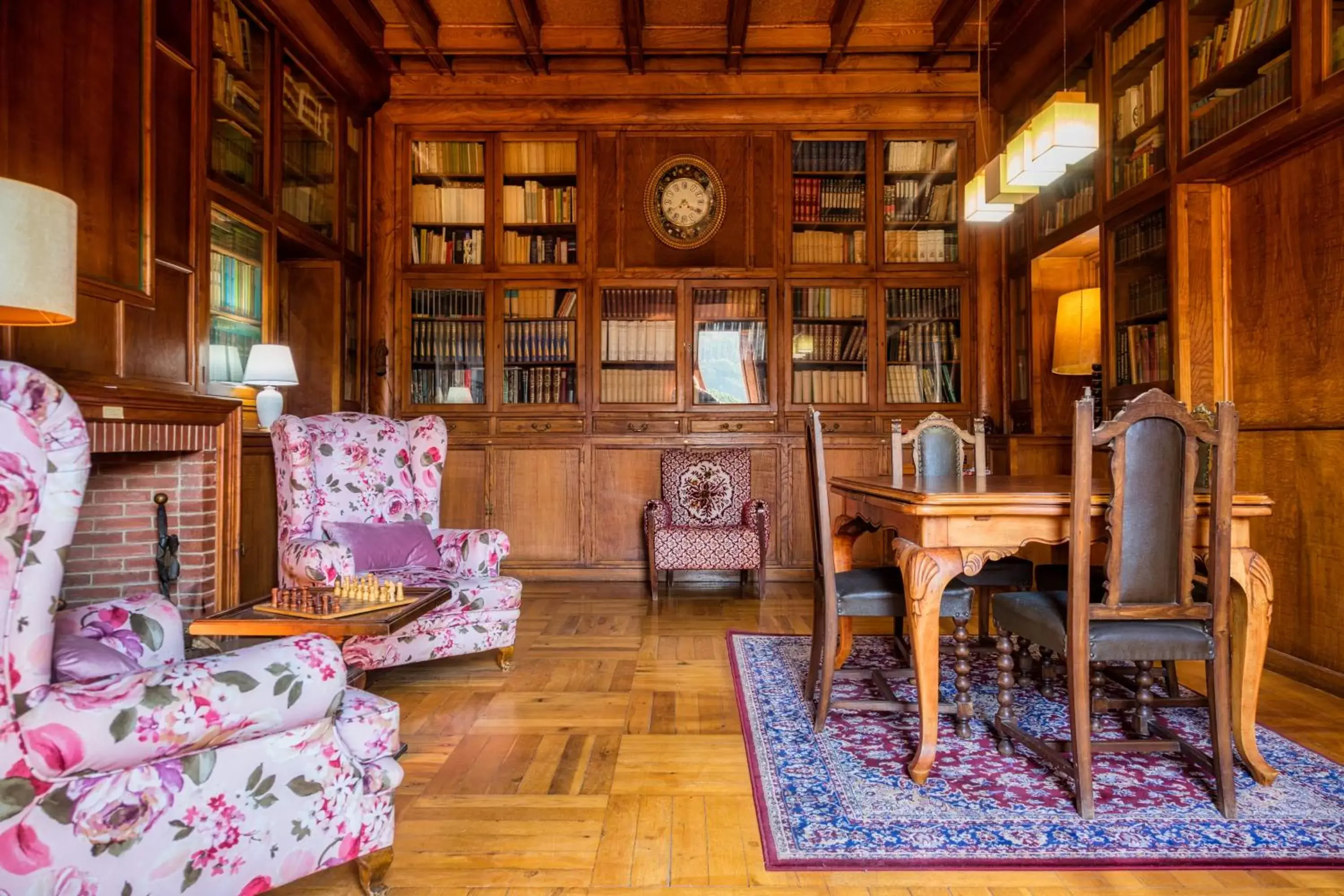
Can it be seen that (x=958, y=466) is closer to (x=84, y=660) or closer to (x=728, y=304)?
(x=728, y=304)

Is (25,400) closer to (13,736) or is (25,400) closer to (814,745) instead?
(13,736)

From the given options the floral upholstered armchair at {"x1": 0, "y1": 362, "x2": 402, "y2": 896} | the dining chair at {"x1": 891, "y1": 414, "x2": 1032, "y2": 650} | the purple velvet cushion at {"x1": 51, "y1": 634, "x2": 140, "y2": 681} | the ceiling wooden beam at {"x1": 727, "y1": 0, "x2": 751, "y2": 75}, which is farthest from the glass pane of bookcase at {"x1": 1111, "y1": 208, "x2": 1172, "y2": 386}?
the purple velvet cushion at {"x1": 51, "y1": 634, "x2": 140, "y2": 681}

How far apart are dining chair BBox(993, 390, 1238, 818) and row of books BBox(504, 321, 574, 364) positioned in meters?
3.89

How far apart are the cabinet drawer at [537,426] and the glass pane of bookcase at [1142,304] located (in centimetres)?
318

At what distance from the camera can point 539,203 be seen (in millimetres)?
5352

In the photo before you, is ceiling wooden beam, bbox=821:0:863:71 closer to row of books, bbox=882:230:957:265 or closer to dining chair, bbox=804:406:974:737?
row of books, bbox=882:230:957:265

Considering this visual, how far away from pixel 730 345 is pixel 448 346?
191cm

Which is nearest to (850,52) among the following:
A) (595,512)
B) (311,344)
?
(595,512)

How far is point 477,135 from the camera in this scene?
17.5 feet

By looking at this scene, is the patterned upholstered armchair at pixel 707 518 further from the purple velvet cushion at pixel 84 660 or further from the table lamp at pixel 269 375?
the purple velvet cushion at pixel 84 660

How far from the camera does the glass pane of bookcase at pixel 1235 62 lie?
2.96 m

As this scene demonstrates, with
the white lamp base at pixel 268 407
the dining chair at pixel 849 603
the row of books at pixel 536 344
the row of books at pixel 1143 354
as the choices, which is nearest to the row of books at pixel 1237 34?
the row of books at pixel 1143 354

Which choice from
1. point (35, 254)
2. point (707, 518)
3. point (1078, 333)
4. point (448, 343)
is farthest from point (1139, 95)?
point (35, 254)

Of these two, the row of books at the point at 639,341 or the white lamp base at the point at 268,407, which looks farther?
the row of books at the point at 639,341
